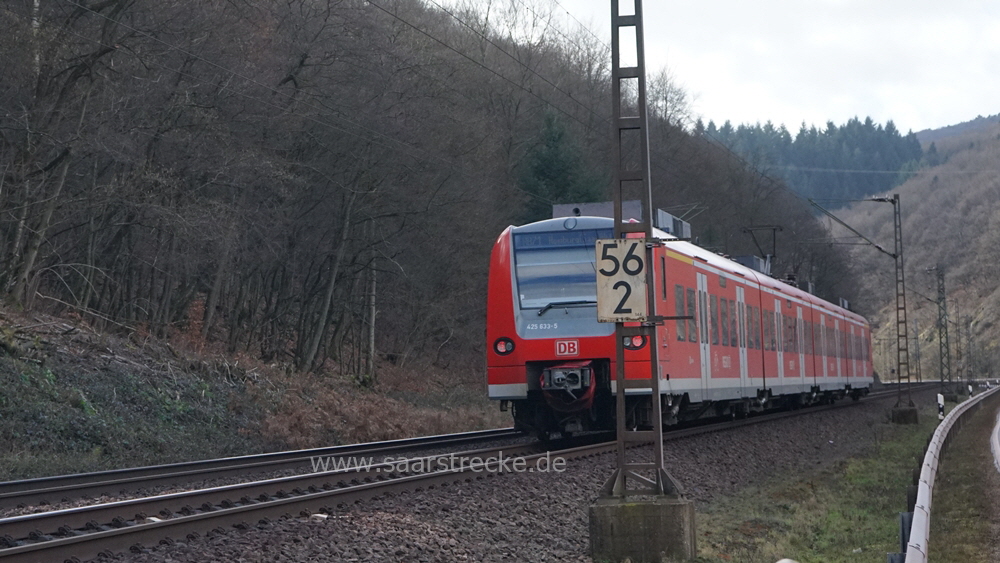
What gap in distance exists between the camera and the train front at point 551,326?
14.9 meters

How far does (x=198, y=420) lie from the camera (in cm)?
1853

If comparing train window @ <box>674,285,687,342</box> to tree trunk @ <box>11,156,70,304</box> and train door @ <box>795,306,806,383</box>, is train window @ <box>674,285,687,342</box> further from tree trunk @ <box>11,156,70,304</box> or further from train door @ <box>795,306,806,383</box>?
train door @ <box>795,306,806,383</box>

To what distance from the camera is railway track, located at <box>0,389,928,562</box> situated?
734cm

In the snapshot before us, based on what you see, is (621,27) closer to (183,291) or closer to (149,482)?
(149,482)

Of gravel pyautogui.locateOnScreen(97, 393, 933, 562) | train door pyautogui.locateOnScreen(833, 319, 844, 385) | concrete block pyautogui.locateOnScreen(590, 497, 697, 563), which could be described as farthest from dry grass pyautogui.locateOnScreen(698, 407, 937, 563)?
train door pyautogui.locateOnScreen(833, 319, 844, 385)

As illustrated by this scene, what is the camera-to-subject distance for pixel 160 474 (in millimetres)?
12133

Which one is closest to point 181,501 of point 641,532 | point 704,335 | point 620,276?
point 641,532

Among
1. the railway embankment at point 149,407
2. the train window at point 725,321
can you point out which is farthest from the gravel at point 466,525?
the railway embankment at point 149,407

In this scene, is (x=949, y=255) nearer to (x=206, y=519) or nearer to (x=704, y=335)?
(x=704, y=335)

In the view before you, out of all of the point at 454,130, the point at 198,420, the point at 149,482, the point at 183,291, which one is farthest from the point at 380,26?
the point at 149,482

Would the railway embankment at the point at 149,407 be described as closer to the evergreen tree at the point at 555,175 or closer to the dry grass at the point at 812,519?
the dry grass at the point at 812,519

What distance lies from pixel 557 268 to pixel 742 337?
23.5 ft

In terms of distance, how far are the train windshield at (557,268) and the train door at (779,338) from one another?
10.6m

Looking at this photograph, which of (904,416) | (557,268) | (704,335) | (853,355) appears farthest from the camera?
(853,355)
